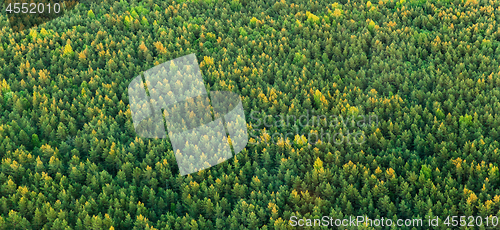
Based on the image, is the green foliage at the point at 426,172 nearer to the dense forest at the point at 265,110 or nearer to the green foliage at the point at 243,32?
the dense forest at the point at 265,110

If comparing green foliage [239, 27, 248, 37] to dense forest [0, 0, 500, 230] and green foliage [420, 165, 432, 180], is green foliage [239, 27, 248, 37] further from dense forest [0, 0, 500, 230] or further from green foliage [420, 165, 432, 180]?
green foliage [420, 165, 432, 180]

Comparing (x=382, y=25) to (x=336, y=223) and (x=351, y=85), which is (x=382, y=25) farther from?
(x=336, y=223)

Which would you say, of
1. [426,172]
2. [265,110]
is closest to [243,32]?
[265,110]

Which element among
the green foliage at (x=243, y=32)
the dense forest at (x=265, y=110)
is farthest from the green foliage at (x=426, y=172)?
the green foliage at (x=243, y=32)

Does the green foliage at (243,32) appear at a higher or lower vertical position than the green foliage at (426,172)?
higher

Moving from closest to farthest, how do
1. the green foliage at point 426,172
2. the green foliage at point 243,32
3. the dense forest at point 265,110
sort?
the dense forest at point 265,110 < the green foliage at point 426,172 < the green foliage at point 243,32

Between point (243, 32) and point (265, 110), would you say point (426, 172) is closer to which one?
point (265, 110)

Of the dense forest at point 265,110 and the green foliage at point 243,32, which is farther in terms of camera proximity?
the green foliage at point 243,32

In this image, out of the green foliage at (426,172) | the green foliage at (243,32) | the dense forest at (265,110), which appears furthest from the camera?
the green foliage at (243,32)

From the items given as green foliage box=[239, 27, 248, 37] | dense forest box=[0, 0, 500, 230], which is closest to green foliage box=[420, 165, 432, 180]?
dense forest box=[0, 0, 500, 230]
